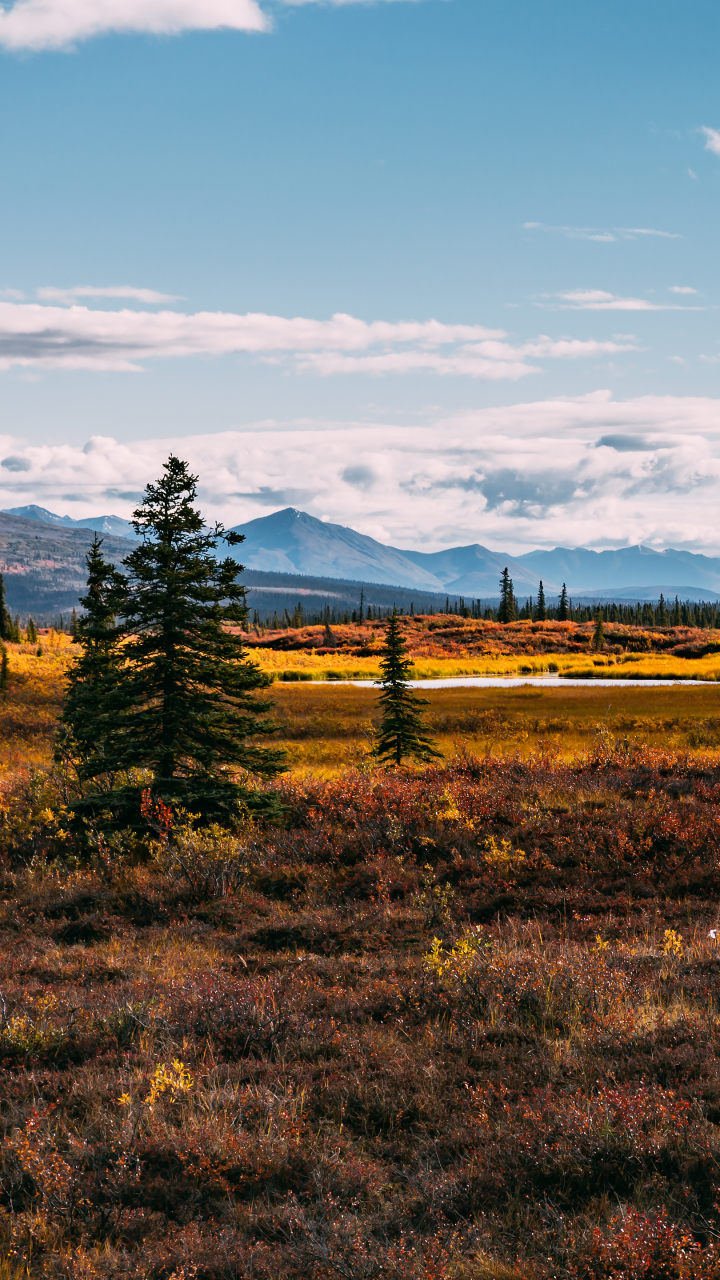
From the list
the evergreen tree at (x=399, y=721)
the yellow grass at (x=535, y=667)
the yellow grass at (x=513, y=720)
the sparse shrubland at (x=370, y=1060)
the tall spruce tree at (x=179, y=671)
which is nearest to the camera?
the sparse shrubland at (x=370, y=1060)

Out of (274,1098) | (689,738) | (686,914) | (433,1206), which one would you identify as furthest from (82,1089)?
(689,738)

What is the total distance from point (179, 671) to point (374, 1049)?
10.5m

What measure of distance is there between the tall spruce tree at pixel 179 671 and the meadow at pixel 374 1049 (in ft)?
8.92

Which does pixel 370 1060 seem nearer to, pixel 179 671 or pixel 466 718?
pixel 179 671

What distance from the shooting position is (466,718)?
35.8m

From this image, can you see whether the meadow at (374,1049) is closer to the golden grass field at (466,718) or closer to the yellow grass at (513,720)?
the golden grass field at (466,718)

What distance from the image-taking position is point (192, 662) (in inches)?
610

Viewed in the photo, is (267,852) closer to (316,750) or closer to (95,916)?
(95,916)

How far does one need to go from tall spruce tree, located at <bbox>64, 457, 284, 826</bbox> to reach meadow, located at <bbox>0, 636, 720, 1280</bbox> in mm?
2718

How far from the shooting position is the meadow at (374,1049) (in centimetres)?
408

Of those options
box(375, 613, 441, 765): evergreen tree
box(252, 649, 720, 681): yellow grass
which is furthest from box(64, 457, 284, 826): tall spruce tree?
box(252, 649, 720, 681): yellow grass

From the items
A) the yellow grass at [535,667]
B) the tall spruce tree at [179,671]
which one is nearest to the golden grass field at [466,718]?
the tall spruce tree at [179,671]

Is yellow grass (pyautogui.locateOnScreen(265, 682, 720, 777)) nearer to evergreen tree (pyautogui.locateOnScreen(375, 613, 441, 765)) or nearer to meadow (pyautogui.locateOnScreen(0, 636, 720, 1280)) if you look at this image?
evergreen tree (pyautogui.locateOnScreen(375, 613, 441, 765))

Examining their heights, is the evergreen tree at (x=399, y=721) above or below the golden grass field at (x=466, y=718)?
above
